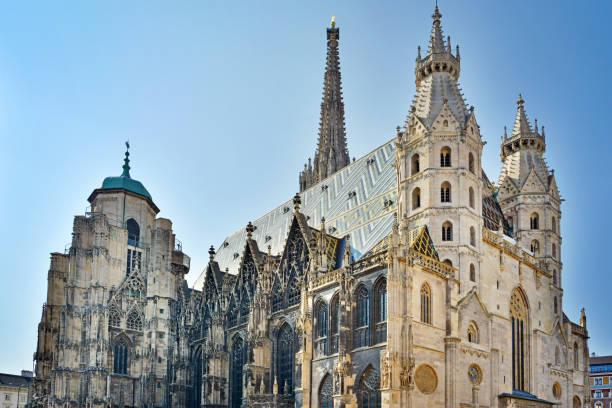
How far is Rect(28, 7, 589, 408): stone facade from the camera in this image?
45.1 metres

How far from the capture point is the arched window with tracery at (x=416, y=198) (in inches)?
2000

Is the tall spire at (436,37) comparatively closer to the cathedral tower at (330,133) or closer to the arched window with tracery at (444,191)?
the arched window with tracery at (444,191)

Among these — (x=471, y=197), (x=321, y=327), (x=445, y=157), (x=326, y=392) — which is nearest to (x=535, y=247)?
(x=471, y=197)

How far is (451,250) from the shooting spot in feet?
158

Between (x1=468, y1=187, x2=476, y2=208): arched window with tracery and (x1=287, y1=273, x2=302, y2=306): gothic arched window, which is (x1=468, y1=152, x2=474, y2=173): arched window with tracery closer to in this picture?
(x1=468, y1=187, x2=476, y2=208): arched window with tracery

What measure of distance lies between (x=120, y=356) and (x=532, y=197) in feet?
138

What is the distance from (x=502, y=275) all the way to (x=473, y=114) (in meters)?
11.9

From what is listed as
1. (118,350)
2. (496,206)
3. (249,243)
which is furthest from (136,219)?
(496,206)

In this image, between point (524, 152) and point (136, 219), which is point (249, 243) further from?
point (524, 152)

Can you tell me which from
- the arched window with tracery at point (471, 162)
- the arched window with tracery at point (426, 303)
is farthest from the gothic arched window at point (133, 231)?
the arched window with tracery at point (426, 303)

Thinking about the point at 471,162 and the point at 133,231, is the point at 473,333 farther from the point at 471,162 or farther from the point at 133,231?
the point at 133,231

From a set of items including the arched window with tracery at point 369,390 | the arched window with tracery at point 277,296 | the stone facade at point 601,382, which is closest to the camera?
the arched window with tracery at point 369,390

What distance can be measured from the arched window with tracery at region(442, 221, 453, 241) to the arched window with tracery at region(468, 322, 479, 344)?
593 centimetres

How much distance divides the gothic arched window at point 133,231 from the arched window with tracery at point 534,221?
40925 millimetres
